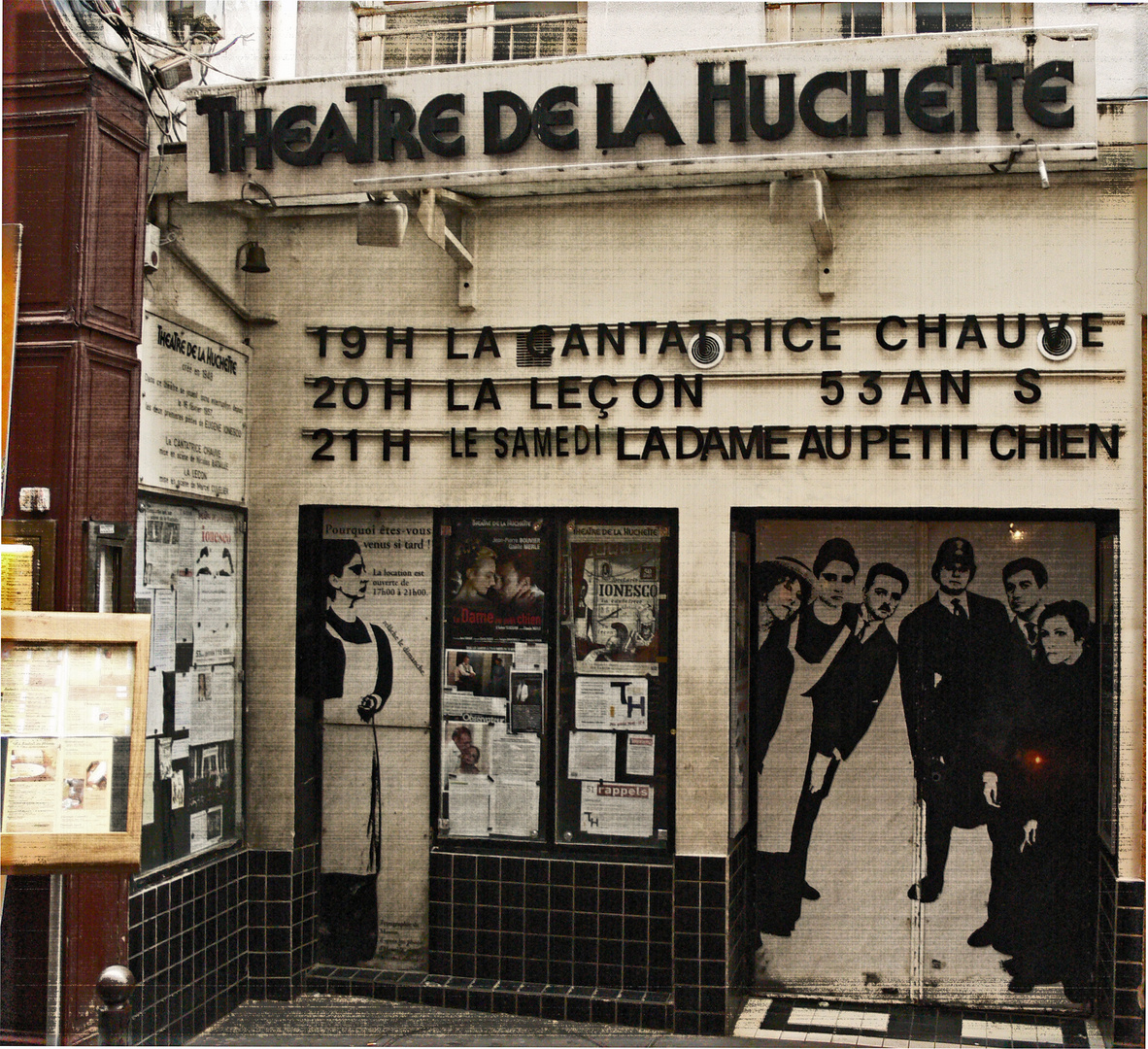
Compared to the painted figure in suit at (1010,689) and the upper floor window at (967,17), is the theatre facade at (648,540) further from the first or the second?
the upper floor window at (967,17)

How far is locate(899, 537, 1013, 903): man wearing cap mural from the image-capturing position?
7.49 meters

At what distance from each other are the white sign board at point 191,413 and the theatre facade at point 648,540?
35 mm

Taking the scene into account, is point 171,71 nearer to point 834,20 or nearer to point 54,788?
point 834,20

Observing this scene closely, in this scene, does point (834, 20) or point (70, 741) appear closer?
point (70, 741)

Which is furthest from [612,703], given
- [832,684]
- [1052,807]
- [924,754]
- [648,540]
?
[1052,807]

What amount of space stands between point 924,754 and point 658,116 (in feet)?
13.4

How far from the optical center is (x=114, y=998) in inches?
185

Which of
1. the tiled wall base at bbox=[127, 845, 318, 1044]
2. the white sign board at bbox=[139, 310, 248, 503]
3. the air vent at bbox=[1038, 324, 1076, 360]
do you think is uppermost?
the air vent at bbox=[1038, 324, 1076, 360]

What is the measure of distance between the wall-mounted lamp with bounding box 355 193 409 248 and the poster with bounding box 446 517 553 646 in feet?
5.96

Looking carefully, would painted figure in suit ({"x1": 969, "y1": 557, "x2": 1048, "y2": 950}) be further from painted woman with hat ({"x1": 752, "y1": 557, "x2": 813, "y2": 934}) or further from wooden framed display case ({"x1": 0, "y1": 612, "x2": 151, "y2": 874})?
wooden framed display case ({"x1": 0, "y1": 612, "x2": 151, "y2": 874})

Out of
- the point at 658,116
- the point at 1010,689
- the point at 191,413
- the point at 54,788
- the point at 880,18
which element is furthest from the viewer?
the point at 1010,689

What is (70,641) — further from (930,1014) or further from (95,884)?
(930,1014)

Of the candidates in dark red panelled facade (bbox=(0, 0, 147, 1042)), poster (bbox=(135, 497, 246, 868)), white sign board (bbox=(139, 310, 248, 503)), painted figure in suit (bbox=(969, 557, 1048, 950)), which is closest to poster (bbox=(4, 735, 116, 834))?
dark red panelled facade (bbox=(0, 0, 147, 1042))

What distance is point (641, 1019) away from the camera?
7.20m
